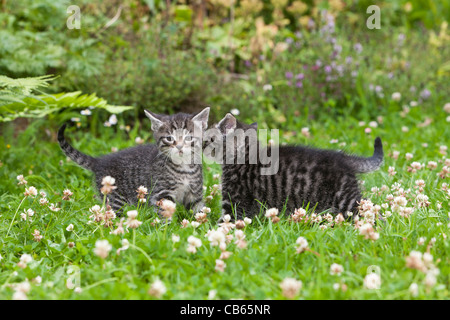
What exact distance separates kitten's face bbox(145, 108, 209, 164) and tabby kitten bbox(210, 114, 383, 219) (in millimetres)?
224

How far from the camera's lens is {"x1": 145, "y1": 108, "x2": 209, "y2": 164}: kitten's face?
4352 millimetres

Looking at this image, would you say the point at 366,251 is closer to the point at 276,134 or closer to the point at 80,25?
the point at 276,134

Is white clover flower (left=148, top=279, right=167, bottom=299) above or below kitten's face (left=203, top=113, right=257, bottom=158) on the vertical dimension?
below

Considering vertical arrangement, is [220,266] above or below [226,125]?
below

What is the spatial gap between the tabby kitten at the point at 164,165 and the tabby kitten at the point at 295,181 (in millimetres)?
269

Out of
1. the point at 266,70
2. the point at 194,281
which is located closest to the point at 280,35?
the point at 266,70

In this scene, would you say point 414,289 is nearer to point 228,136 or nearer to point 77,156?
point 228,136

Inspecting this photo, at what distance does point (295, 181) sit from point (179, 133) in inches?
42.1

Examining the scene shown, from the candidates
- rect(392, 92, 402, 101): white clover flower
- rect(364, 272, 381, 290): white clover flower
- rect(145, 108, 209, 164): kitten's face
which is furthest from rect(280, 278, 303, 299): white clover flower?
rect(392, 92, 402, 101): white clover flower

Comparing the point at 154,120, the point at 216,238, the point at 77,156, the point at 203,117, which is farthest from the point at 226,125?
the point at 216,238

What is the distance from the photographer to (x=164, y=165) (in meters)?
4.53

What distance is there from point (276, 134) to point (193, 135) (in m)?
2.30

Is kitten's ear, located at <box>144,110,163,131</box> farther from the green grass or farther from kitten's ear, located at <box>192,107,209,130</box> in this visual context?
the green grass

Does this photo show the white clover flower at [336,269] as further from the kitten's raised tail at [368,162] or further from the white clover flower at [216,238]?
the kitten's raised tail at [368,162]
